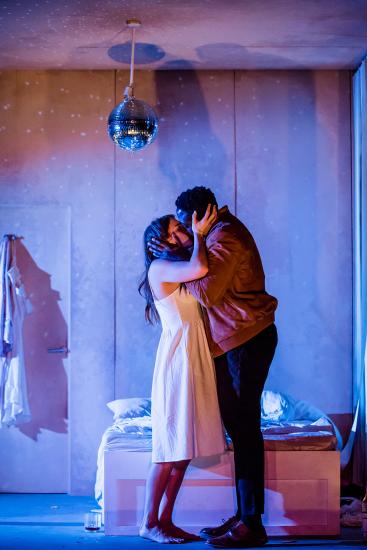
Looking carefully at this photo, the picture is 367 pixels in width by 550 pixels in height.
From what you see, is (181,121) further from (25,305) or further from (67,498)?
(67,498)

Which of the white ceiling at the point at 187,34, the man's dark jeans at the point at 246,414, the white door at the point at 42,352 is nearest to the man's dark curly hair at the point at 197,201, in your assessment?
the man's dark jeans at the point at 246,414

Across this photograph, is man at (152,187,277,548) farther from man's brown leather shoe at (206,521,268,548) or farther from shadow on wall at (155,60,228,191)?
shadow on wall at (155,60,228,191)

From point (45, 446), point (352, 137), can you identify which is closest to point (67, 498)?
point (45, 446)

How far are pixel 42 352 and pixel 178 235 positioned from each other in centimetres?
206

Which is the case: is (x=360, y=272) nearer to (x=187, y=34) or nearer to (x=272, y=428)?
(x=272, y=428)

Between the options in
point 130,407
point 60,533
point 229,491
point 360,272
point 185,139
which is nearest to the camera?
point 229,491

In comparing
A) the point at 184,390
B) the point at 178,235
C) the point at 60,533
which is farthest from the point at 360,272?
the point at 60,533

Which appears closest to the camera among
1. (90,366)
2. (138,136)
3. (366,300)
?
(138,136)

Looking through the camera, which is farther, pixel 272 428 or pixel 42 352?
pixel 42 352

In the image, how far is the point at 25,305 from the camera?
6000mm

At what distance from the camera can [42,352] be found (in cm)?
607

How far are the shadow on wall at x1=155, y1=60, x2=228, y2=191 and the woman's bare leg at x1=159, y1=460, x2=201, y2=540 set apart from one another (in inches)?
93.2

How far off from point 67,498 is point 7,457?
0.58 meters

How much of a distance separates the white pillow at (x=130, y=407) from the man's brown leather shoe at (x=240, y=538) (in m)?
1.33
